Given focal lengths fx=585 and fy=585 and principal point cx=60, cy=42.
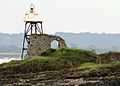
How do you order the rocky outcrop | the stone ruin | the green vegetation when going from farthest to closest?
the stone ruin < the rocky outcrop < the green vegetation

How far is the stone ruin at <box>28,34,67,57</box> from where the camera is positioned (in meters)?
65.6

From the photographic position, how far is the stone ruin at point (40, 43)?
65.6 m

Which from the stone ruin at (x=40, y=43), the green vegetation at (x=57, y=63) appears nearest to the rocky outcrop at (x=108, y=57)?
the green vegetation at (x=57, y=63)

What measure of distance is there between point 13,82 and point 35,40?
80.4 feet

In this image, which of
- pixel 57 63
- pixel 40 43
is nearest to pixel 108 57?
pixel 57 63

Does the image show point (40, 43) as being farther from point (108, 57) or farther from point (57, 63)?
point (108, 57)

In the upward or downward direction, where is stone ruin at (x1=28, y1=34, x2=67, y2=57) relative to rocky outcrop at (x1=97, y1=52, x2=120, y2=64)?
upward

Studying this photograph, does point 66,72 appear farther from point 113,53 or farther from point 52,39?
point 52,39

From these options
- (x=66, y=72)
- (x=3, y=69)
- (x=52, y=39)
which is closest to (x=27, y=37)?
(x=52, y=39)

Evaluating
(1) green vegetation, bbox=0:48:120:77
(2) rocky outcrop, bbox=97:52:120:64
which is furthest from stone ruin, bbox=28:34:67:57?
(2) rocky outcrop, bbox=97:52:120:64

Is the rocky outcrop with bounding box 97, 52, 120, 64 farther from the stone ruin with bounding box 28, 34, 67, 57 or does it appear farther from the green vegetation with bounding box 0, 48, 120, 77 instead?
the stone ruin with bounding box 28, 34, 67, 57

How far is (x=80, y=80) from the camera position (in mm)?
39719

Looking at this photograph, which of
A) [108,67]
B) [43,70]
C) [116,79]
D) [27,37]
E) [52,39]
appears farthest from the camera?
[27,37]

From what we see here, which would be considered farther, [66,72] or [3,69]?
[3,69]
